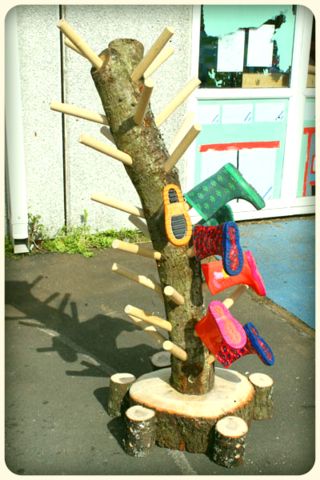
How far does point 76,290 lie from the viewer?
5133 mm

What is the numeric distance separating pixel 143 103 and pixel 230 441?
166cm

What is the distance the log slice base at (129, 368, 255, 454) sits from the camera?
3057 mm

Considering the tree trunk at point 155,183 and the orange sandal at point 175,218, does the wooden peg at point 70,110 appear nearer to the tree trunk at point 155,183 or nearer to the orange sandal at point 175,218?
the tree trunk at point 155,183

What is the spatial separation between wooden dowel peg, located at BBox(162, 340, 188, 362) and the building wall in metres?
3.21

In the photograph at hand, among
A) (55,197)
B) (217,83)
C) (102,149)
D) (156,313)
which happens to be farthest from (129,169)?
(217,83)

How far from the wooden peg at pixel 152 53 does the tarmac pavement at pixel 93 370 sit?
1901 mm

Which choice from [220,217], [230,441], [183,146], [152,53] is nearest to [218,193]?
[220,217]

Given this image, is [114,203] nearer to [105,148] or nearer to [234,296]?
[105,148]

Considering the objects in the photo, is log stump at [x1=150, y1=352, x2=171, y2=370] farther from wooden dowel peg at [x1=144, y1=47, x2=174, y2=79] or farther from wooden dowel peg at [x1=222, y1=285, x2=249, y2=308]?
wooden dowel peg at [x1=144, y1=47, x2=174, y2=79]

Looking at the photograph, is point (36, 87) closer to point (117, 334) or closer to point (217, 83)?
point (217, 83)

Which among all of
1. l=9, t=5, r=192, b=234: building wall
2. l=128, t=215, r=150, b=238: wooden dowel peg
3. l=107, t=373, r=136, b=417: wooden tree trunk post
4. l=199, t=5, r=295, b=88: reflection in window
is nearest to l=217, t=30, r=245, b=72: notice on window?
l=199, t=5, r=295, b=88: reflection in window

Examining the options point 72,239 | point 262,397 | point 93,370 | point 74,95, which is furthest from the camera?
point 72,239

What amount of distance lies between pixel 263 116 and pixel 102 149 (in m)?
4.20

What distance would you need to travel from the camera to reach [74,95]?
227 inches
